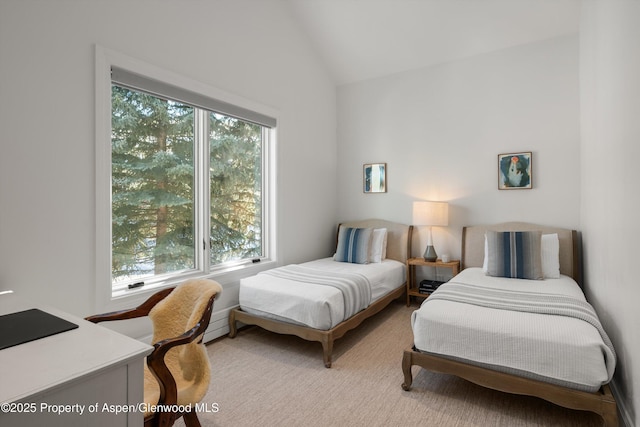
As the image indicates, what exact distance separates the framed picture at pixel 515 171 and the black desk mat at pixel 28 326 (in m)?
3.89

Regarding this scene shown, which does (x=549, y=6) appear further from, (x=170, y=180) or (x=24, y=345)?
(x=24, y=345)

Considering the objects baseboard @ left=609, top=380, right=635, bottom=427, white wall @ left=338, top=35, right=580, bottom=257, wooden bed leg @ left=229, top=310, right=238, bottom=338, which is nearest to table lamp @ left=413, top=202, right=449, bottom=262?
white wall @ left=338, top=35, right=580, bottom=257

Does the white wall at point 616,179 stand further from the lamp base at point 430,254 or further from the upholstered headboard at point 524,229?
the lamp base at point 430,254

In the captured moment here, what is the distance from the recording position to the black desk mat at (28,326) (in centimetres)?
115

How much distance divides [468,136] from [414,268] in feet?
5.47

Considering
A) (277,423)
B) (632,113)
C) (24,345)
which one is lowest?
(277,423)

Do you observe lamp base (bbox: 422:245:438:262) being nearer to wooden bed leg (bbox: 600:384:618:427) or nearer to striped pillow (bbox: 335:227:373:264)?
striped pillow (bbox: 335:227:373:264)

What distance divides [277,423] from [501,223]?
3.06m

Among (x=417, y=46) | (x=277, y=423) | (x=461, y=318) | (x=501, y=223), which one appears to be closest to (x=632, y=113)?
(x=461, y=318)

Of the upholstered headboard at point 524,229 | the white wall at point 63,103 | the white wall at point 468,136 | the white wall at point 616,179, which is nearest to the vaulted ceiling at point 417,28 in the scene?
the white wall at point 468,136

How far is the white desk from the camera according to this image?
2.77 ft

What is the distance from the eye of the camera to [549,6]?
3.28m

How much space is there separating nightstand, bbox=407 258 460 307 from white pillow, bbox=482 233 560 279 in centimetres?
46

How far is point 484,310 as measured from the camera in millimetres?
2166
